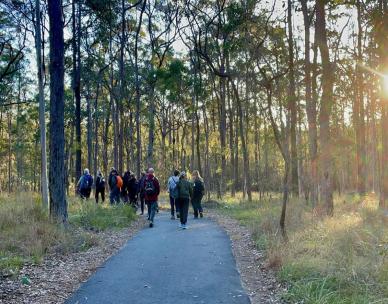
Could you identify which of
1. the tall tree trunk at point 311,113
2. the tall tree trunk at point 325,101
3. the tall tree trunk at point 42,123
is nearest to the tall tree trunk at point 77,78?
the tall tree trunk at point 42,123

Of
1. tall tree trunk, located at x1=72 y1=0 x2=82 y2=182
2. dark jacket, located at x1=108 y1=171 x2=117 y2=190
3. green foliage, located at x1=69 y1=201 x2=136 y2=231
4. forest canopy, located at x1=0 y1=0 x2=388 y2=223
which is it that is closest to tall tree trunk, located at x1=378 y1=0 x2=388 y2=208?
forest canopy, located at x1=0 y1=0 x2=388 y2=223

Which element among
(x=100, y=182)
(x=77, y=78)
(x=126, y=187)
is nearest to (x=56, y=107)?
(x=126, y=187)

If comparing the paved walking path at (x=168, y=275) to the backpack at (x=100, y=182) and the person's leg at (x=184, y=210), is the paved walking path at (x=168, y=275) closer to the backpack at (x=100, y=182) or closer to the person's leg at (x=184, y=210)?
the person's leg at (x=184, y=210)

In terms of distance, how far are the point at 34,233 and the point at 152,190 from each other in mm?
5845

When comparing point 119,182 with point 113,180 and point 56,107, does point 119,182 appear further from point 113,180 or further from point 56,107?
point 56,107

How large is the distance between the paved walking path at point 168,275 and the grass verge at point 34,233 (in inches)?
48.4

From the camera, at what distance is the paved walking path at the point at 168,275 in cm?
683

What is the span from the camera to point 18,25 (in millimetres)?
26141

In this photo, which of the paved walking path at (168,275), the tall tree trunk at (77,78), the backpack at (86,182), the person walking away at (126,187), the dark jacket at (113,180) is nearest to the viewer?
the paved walking path at (168,275)

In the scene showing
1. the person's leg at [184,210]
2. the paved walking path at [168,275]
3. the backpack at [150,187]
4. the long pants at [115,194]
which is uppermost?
the backpack at [150,187]

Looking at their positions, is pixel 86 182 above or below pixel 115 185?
above

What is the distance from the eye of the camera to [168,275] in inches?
324

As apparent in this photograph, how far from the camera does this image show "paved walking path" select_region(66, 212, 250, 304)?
6828 mm

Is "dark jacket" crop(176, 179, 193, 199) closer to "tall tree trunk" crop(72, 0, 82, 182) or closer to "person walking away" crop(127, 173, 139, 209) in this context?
"person walking away" crop(127, 173, 139, 209)
